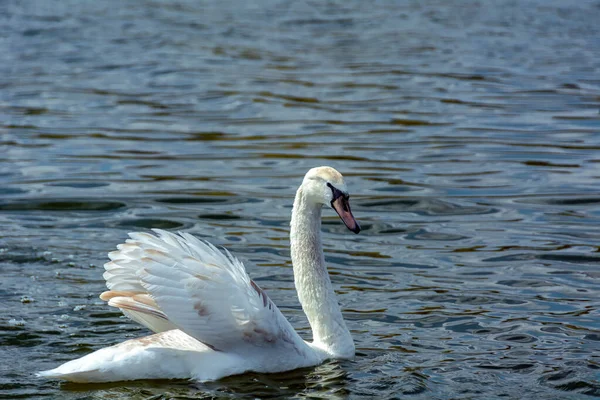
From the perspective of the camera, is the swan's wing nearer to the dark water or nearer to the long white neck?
the dark water

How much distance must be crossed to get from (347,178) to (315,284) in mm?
5544

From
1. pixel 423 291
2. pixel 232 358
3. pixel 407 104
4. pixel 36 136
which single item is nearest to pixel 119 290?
pixel 232 358

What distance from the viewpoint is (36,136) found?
1578 centimetres

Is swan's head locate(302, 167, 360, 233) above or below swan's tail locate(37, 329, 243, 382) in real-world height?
above

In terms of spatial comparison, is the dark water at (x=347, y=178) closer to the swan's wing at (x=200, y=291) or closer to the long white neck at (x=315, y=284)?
the long white neck at (x=315, y=284)

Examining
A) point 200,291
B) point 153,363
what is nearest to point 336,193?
point 200,291

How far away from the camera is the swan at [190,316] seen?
6.92 metres

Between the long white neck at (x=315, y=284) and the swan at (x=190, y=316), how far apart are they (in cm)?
24

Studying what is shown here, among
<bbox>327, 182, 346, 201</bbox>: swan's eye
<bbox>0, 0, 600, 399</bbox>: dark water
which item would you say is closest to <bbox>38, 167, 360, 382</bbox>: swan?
<bbox>327, 182, 346, 201</bbox>: swan's eye

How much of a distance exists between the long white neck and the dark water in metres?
0.24

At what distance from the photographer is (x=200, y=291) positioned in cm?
693

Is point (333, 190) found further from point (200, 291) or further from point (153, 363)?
point (153, 363)

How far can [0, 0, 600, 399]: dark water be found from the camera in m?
7.79

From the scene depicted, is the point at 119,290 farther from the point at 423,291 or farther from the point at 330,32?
the point at 330,32
